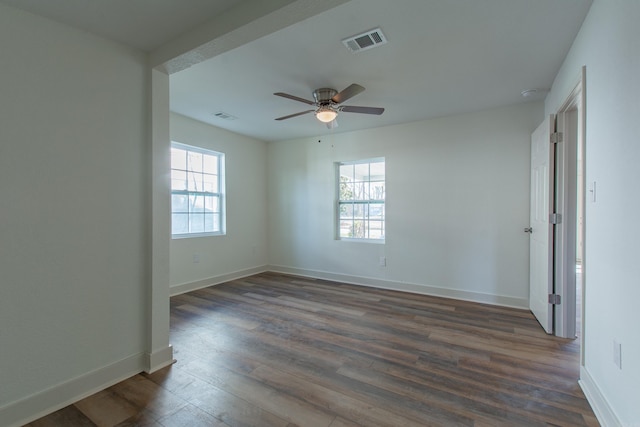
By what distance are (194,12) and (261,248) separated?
13.9 ft

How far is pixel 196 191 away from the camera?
14.4 feet

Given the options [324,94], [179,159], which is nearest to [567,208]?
[324,94]

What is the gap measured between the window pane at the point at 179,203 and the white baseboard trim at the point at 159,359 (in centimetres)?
234

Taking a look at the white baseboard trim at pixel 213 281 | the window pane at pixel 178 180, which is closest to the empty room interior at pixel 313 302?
the white baseboard trim at pixel 213 281

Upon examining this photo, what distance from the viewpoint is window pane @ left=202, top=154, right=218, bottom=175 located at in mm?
4523

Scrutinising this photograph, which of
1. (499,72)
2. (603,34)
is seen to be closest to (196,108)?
(499,72)

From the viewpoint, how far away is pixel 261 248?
5508mm

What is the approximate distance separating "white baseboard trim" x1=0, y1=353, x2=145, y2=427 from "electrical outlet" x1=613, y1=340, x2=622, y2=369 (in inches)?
118

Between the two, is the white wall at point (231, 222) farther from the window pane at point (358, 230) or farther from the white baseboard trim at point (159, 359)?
the white baseboard trim at point (159, 359)

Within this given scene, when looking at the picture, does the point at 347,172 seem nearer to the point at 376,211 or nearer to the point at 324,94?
the point at 376,211

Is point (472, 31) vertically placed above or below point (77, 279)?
above

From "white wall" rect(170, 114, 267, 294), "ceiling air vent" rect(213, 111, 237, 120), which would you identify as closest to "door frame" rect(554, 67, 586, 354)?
"ceiling air vent" rect(213, 111, 237, 120)

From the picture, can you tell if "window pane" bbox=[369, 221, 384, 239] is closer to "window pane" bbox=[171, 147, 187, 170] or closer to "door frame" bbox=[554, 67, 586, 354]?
"door frame" bbox=[554, 67, 586, 354]

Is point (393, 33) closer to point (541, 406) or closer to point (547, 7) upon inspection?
point (547, 7)
